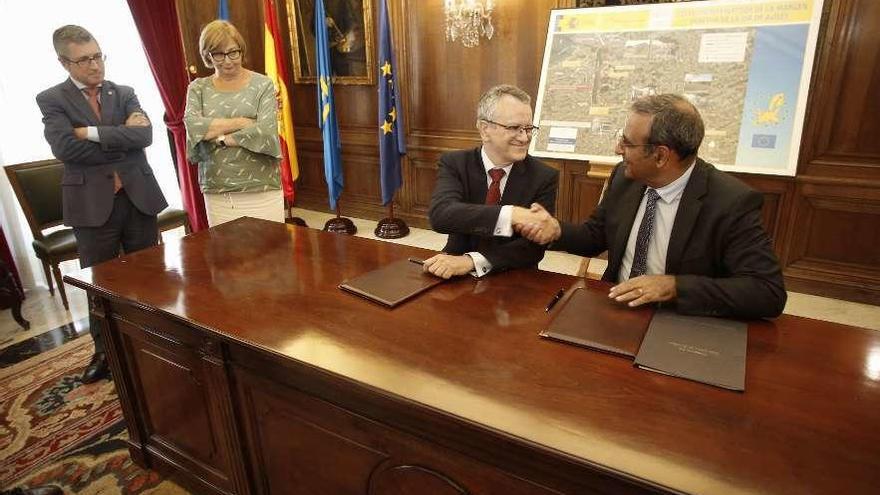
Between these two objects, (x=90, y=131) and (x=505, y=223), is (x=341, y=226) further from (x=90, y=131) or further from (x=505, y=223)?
(x=505, y=223)

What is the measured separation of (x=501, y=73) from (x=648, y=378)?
3.79 metres

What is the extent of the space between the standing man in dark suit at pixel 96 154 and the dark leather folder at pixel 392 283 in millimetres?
1565

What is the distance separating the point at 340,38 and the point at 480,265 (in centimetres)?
425

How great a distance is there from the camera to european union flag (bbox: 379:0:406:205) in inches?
179

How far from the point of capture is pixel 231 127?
264 centimetres

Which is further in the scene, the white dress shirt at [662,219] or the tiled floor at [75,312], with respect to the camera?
the tiled floor at [75,312]

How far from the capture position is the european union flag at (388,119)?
15.0 ft

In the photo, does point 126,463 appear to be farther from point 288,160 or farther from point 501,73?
point 501,73

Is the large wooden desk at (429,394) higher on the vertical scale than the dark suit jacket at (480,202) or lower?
lower

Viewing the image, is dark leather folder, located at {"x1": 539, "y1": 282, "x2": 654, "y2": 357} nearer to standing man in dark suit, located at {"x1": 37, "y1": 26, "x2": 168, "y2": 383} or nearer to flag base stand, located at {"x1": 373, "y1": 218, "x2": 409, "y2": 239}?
standing man in dark suit, located at {"x1": 37, "y1": 26, "x2": 168, "y2": 383}

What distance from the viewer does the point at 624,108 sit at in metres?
3.64

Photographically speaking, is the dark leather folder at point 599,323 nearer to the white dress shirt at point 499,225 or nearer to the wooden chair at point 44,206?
the white dress shirt at point 499,225

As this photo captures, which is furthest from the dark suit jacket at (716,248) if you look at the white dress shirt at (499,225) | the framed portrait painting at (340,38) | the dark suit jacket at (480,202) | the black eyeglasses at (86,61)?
the framed portrait painting at (340,38)

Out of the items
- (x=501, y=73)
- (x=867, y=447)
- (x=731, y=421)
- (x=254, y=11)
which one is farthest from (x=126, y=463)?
(x=254, y=11)
